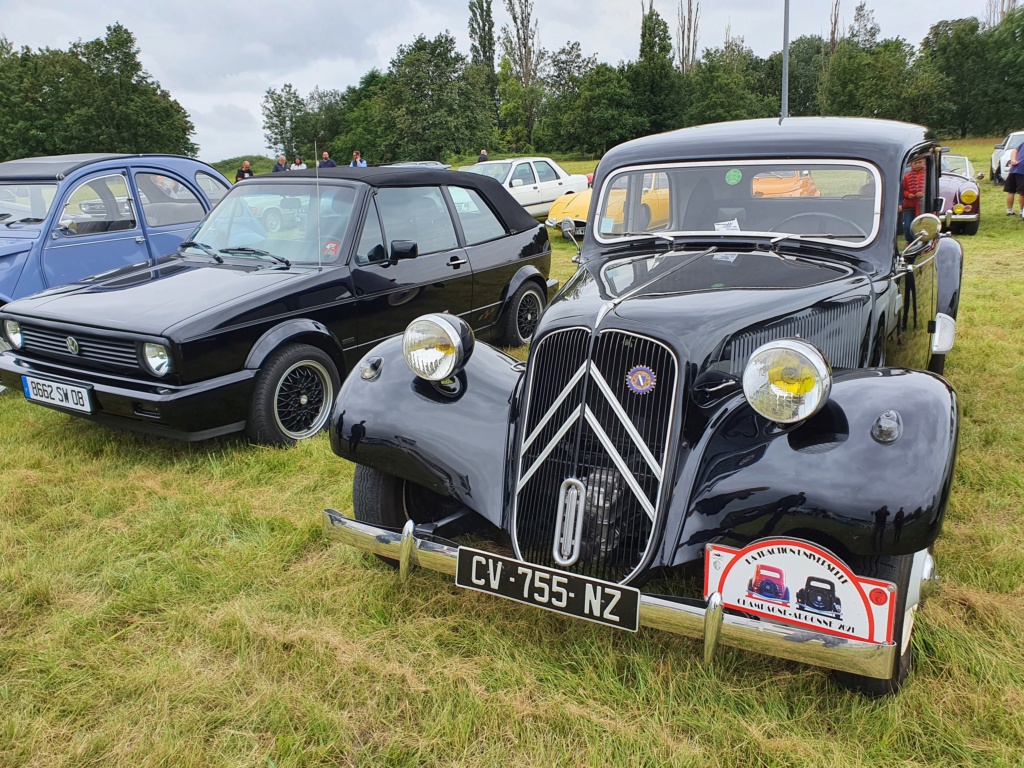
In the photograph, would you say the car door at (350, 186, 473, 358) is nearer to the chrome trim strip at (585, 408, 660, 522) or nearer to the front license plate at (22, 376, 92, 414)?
the front license plate at (22, 376, 92, 414)

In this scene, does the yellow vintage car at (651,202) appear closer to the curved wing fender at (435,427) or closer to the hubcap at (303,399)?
the curved wing fender at (435,427)

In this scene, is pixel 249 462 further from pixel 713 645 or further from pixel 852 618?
pixel 852 618

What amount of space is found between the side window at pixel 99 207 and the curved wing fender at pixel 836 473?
6052mm

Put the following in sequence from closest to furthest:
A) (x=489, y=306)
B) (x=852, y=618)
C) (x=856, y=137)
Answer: (x=852, y=618) → (x=856, y=137) → (x=489, y=306)

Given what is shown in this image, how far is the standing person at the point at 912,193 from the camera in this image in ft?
11.7

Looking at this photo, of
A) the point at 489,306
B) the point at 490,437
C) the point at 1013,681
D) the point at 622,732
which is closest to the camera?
the point at 622,732

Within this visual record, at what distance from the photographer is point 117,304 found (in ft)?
14.0

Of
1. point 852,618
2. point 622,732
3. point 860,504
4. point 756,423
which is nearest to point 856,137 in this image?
point 756,423

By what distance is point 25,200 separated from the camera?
645 centimetres

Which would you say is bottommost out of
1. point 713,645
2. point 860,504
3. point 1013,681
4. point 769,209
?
point 1013,681

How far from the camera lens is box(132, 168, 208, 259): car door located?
6750mm

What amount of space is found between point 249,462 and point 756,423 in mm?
2991

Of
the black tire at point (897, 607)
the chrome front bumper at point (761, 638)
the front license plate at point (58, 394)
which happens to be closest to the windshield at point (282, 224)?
the front license plate at point (58, 394)

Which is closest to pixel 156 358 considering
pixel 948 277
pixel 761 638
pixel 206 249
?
pixel 206 249
